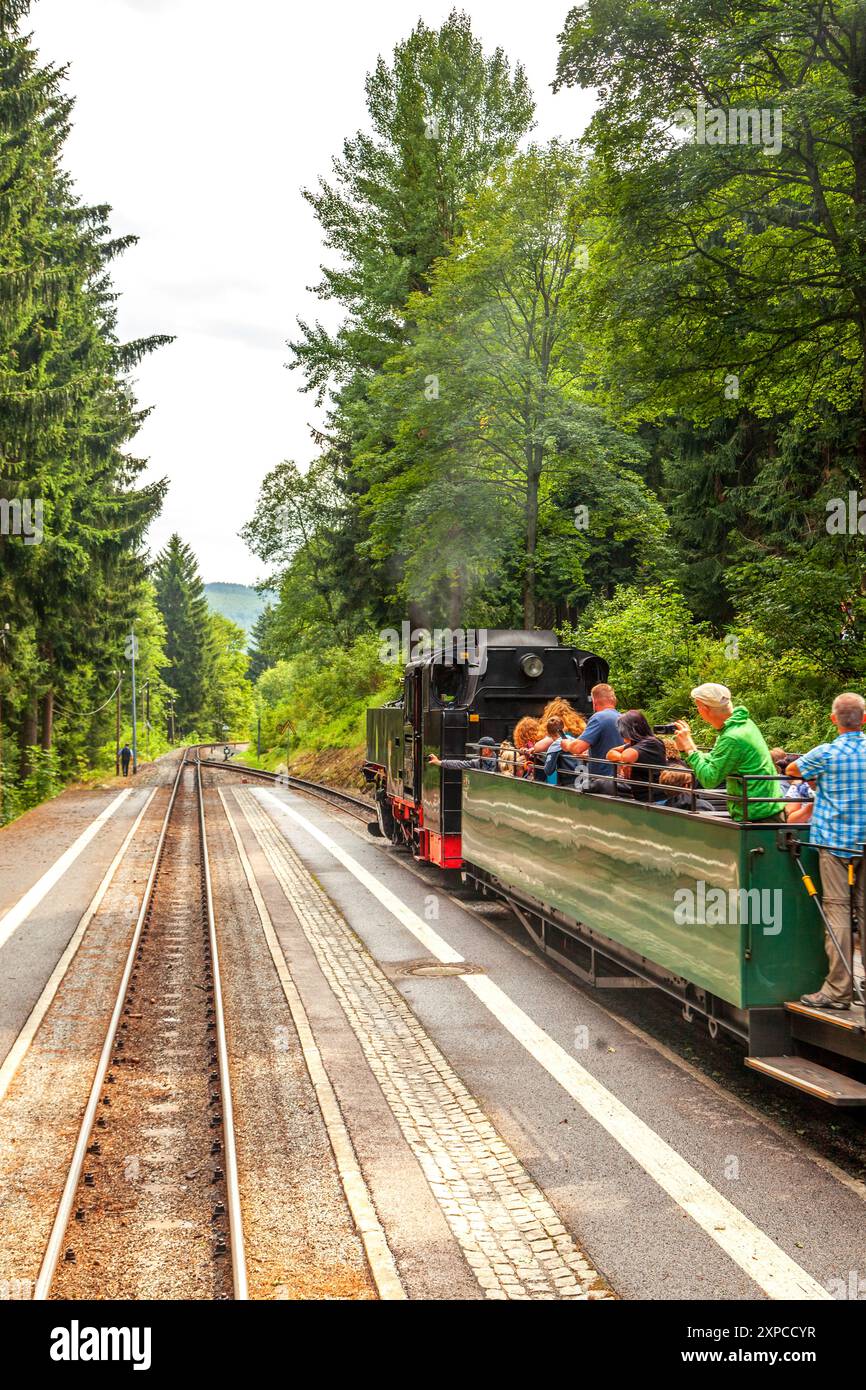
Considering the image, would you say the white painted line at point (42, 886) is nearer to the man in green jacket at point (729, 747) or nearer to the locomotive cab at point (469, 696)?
the locomotive cab at point (469, 696)

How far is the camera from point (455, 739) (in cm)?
1438

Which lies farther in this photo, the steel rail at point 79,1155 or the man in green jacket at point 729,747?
the man in green jacket at point 729,747

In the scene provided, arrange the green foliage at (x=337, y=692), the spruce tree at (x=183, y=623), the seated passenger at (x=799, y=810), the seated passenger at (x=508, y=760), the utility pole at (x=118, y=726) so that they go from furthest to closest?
the spruce tree at (x=183, y=623), the utility pole at (x=118, y=726), the green foliage at (x=337, y=692), the seated passenger at (x=508, y=760), the seated passenger at (x=799, y=810)

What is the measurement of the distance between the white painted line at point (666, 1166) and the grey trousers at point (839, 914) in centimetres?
122

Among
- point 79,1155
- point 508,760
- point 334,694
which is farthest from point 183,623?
point 79,1155

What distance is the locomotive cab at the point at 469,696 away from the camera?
14.3 m

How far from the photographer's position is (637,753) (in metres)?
8.31

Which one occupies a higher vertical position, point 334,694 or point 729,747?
point 334,694

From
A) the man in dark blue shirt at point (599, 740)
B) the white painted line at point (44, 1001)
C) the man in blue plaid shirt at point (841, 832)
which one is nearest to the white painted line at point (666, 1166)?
the man in blue plaid shirt at point (841, 832)

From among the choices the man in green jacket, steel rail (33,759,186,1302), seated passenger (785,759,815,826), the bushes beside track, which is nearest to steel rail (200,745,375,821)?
the bushes beside track

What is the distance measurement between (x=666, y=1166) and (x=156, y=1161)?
2.83 m

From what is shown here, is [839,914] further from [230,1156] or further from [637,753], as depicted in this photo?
[230,1156]

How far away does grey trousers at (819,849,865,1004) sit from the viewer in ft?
18.8
